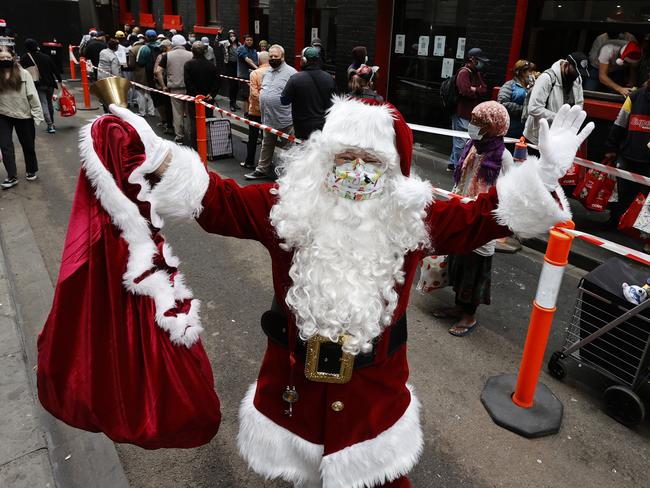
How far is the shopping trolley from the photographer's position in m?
3.31

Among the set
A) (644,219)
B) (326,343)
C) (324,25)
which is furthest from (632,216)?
(324,25)

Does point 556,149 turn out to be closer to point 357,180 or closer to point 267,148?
point 357,180

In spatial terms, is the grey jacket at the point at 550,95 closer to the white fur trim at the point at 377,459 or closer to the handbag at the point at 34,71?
the white fur trim at the point at 377,459

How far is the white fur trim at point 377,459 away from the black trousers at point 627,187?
518cm

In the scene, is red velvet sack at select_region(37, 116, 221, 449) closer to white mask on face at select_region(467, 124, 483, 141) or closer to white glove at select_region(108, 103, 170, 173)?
white glove at select_region(108, 103, 170, 173)

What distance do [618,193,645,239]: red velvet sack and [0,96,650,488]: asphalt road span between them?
88cm

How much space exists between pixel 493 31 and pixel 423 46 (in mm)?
2211

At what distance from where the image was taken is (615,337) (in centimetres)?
338

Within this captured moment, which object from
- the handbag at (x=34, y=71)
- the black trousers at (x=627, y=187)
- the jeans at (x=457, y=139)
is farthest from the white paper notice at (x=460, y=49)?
→ the handbag at (x=34, y=71)

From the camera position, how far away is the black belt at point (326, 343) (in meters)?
2.04

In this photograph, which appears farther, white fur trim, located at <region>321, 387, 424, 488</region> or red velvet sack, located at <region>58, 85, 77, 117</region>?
red velvet sack, located at <region>58, 85, 77, 117</region>

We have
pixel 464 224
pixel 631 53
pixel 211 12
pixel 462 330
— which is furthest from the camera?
pixel 211 12

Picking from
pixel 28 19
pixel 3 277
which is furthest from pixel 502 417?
pixel 28 19

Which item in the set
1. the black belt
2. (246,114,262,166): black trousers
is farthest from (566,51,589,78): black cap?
the black belt
